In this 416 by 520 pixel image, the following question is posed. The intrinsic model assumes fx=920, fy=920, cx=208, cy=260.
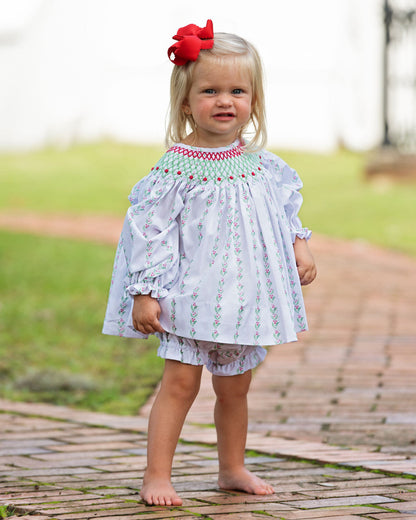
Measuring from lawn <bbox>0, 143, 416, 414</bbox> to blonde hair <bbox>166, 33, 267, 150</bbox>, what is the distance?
1.68 metres

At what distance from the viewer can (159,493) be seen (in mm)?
2604

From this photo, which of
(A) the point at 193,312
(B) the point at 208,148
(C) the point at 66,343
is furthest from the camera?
(C) the point at 66,343

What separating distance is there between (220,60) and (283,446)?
145cm

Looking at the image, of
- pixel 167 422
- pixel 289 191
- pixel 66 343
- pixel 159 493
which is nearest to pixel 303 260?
pixel 289 191

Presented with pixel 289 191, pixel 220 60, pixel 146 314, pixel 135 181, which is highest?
pixel 220 60

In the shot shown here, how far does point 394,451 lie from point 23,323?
3.07 meters

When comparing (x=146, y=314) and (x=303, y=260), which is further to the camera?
(x=303, y=260)

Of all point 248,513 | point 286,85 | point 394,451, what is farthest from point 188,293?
point 286,85

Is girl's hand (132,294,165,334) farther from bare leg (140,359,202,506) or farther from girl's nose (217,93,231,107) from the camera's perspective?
girl's nose (217,93,231,107)

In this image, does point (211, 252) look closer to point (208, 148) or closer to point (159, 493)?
point (208, 148)

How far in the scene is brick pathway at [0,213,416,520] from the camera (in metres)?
2.61

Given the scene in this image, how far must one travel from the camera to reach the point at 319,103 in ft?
52.1

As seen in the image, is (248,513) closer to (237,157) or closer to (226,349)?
(226,349)

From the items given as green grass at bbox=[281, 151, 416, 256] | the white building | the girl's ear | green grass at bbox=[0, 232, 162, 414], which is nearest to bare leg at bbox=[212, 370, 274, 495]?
the girl's ear
